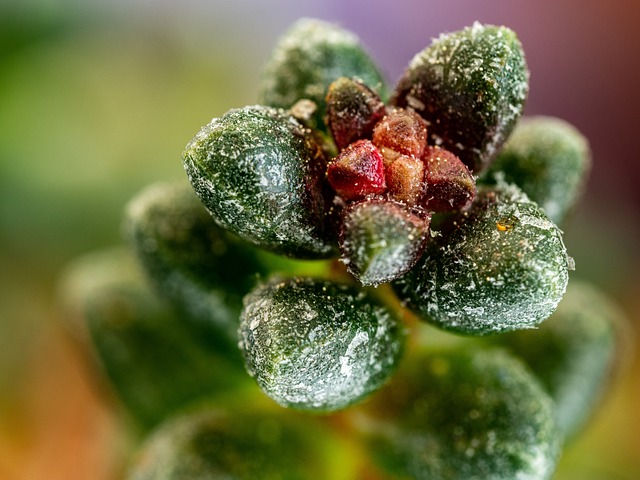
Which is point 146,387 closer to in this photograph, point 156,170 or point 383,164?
point 383,164

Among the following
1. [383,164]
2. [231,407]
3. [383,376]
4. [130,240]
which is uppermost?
[383,164]

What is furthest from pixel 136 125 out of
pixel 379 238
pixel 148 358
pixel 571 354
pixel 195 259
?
pixel 379 238

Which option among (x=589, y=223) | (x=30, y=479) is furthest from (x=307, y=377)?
(x=589, y=223)

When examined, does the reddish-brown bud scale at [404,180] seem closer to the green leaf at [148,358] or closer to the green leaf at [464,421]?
the green leaf at [464,421]

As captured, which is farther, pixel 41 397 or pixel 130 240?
pixel 41 397

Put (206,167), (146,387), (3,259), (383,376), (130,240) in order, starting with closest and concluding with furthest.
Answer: (206,167), (383,376), (130,240), (146,387), (3,259)

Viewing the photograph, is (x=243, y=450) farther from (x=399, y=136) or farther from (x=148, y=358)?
(x=399, y=136)
